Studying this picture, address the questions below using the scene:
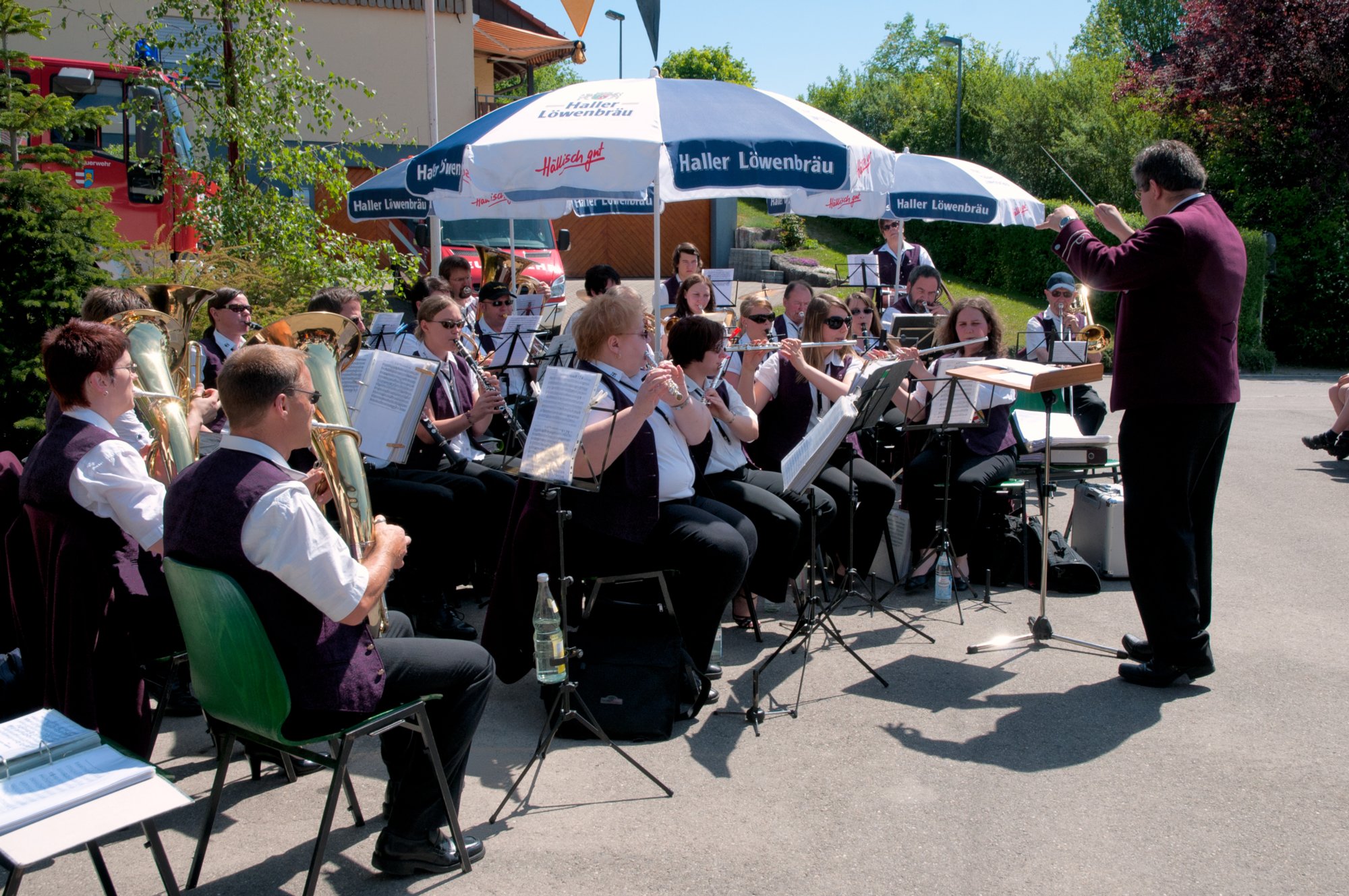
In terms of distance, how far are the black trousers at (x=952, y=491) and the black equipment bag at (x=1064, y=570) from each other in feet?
1.20

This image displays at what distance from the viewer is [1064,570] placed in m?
5.88

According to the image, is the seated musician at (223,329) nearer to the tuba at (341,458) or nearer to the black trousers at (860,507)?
the tuba at (341,458)

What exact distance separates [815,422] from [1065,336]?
3091 mm

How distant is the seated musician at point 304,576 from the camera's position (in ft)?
8.63

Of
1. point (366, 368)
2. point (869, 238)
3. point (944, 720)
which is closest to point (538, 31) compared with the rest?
point (869, 238)

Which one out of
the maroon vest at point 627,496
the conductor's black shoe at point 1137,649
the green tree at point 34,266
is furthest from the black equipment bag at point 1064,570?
the green tree at point 34,266

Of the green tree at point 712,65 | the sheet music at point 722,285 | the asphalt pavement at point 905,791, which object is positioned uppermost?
the green tree at point 712,65

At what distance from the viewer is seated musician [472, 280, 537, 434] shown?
638 centimetres

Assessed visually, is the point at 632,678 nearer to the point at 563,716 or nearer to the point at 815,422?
the point at 563,716

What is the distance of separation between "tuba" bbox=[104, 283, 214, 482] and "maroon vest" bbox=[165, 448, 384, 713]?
1203 millimetres

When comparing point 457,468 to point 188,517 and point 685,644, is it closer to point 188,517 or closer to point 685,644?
point 685,644

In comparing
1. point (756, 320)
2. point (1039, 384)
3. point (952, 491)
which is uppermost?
point (756, 320)

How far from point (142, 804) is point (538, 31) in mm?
27618

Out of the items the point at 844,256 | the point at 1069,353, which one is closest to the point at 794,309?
the point at 1069,353
